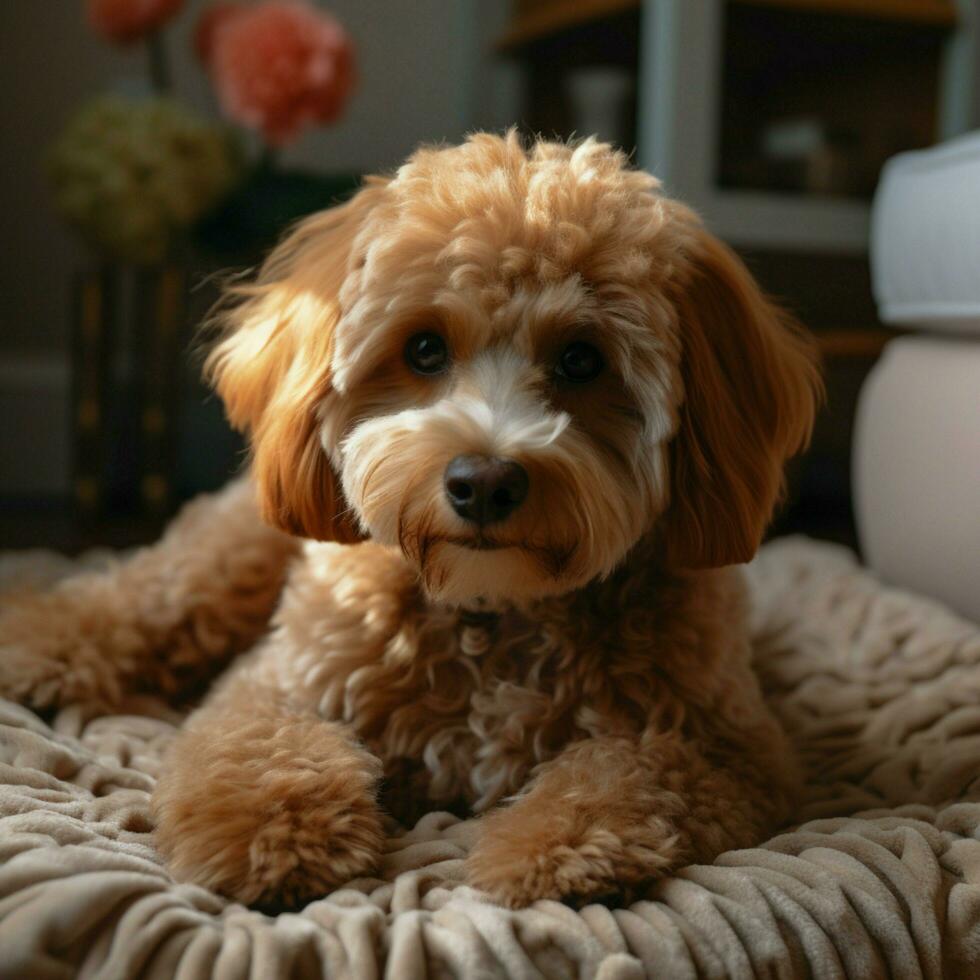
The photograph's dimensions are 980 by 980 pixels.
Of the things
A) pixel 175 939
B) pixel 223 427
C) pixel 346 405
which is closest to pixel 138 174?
pixel 223 427

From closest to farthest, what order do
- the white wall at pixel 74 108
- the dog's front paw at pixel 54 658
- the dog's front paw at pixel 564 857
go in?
the dog's front paw at pixel 564 857 < the dog's front paw at pixel 54 658 < the white wall at pixel 74 108

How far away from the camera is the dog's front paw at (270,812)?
1121 mm

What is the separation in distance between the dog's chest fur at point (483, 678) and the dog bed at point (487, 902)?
0.26 feet

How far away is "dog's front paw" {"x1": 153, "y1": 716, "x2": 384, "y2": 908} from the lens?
1121 millimetres

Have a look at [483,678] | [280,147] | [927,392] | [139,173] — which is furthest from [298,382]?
[280,147]

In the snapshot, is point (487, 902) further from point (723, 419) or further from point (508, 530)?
point (723, 419)

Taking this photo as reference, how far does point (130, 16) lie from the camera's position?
9.87ft

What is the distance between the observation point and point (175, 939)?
1.00m

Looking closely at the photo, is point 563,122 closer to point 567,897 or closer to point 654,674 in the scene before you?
point 654,674

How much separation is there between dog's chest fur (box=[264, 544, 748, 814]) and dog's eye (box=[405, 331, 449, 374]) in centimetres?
23

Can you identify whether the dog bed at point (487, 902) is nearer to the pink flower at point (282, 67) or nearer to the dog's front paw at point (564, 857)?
the dog's front paw at point (564, 857)

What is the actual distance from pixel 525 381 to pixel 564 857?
1.53ft

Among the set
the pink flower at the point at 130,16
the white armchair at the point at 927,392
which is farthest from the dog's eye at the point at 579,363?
the pink flower at the point at 130,16

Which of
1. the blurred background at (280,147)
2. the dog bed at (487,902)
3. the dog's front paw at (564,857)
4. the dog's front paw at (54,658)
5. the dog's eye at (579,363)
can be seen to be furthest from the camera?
the blurred background at (280,147)
